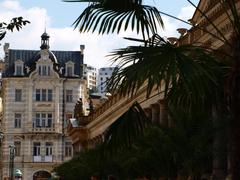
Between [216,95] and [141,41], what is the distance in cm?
184

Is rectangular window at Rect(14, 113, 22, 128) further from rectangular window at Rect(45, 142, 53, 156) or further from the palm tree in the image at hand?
the palm tree

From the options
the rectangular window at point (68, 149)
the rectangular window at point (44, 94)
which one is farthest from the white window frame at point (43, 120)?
the rectangular window at point (68, 149)

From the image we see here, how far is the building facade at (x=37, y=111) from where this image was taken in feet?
352

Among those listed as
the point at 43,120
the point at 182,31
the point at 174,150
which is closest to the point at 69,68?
the point at 43,120

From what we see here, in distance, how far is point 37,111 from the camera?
108312 mm

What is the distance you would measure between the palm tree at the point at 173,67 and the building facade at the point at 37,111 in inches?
3643

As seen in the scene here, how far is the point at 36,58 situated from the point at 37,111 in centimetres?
753

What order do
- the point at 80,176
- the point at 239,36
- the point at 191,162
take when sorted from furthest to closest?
1. the point at 80,176
2. the point at 191,162
3. the point at 239,36

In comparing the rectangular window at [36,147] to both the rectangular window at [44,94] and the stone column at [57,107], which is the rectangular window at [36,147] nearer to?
the stone column at [57,107]

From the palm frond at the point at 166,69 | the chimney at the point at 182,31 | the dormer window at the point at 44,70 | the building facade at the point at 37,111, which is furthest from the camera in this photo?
the dormer window at the point at 44,70

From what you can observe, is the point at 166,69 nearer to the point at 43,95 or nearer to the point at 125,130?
the point at 125,130

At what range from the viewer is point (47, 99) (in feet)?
356

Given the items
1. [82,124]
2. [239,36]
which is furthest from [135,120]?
[82,124]

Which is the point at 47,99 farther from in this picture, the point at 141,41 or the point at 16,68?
the point at 141,41
